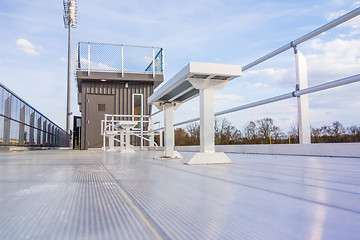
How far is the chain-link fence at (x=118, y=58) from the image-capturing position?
10.6 metres

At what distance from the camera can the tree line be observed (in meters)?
2.42

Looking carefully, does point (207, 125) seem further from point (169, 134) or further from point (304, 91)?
point (169, 134)

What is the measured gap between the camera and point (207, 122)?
6.90ft

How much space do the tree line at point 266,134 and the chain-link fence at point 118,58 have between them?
629 centimetres

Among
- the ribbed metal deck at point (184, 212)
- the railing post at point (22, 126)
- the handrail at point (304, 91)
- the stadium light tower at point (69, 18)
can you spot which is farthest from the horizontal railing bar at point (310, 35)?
the stadium light tower at point (69, 18)

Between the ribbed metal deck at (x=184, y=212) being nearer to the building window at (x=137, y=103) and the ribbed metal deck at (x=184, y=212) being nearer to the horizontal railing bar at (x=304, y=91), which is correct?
the horizontal railing bar at (x=304, y=91)

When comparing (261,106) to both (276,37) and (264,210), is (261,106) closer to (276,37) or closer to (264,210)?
(276,37)

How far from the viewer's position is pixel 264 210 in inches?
23.6

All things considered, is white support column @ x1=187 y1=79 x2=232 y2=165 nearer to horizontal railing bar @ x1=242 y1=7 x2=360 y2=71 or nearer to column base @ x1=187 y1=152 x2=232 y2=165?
column base @ x1=187 y1=152 x2=232 y2=165

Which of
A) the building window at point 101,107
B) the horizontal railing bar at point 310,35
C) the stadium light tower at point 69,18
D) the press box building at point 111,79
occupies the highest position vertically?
the stadium light tower at point 69,18

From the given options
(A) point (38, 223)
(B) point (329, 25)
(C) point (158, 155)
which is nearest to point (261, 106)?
(B) point (329, 25)

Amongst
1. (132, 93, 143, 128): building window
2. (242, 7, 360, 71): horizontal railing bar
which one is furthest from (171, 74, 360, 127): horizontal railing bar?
(132, 93, 143, 128): building window

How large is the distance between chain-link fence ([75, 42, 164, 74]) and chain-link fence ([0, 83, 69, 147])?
9.30ft

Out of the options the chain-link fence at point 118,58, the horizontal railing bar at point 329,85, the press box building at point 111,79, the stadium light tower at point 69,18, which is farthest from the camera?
the stadium light tower at point 69,18
